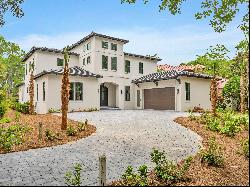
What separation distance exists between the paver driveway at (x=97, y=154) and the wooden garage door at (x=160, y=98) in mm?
12597

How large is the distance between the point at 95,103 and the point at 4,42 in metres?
33.3

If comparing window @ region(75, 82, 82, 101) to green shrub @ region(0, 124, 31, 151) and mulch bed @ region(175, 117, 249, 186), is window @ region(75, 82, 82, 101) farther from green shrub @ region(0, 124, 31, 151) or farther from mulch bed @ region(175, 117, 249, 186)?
mulch bed @ region(175, 117, 249, 186)

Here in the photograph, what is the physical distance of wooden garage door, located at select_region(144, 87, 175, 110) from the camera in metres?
28.1

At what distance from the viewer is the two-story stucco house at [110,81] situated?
2681 centimetres

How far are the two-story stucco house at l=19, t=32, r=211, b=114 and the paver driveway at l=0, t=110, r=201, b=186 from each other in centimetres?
1206

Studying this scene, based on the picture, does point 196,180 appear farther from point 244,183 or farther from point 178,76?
point 178,76

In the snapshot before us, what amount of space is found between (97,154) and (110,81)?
71.5 ft

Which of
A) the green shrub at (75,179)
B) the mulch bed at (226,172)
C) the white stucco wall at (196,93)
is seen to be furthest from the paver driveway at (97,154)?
the white stucco wall at (196,93)

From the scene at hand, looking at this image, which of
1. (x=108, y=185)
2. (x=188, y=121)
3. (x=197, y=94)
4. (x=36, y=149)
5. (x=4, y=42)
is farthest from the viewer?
(x=4, y=42)

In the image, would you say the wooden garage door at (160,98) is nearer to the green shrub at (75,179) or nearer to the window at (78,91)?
the window at (78,91)

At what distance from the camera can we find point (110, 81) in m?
31.4

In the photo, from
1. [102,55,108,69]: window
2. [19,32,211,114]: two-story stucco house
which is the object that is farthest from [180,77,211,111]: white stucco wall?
[102,55,108,69]: window

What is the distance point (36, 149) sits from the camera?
422 inches

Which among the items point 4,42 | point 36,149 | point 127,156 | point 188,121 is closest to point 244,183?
point 127,156
